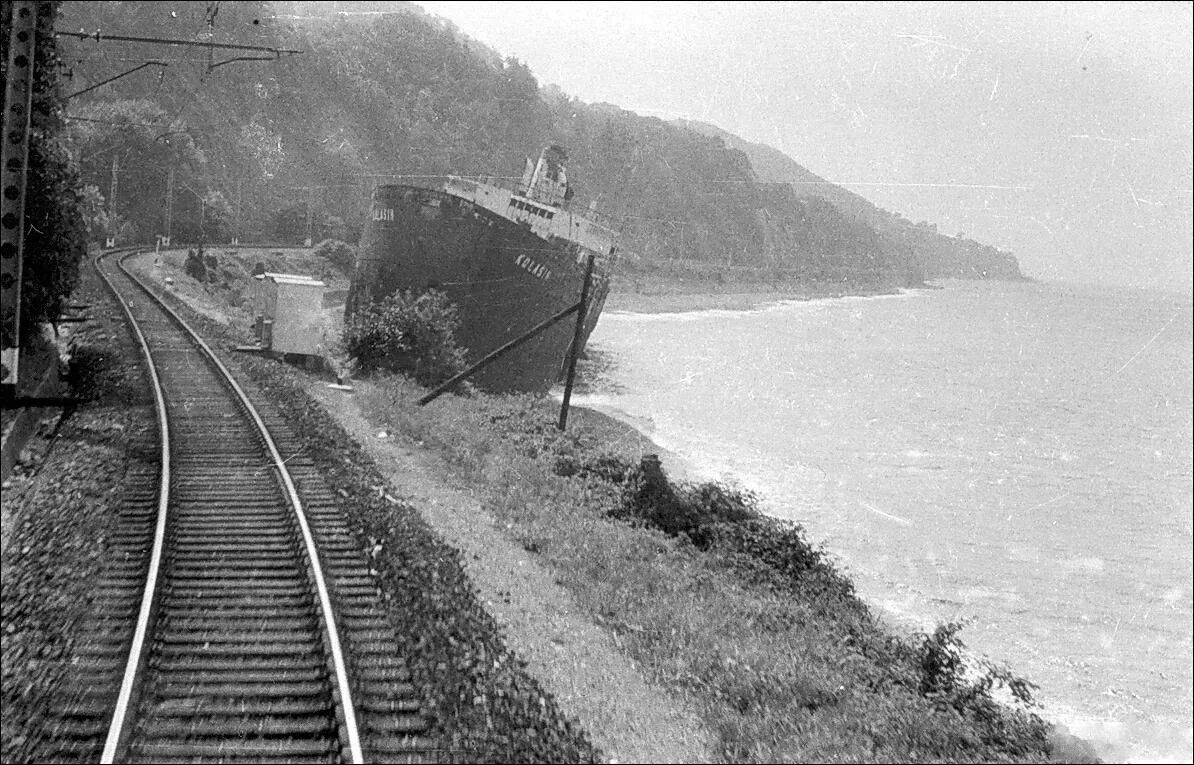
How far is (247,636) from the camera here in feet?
26.8

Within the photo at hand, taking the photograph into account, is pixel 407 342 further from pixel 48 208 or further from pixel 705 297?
pixel 705 297

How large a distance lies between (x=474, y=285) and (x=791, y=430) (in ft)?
47.4

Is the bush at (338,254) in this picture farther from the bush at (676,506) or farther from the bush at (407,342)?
the bush at (676,506)

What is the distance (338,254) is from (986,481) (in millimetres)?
56441

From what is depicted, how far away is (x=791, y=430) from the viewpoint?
121ft

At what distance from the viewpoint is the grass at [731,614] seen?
27.6ft

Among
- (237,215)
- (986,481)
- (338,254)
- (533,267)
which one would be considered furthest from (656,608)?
(237,215)

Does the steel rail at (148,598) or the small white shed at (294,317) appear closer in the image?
the steel rail at (148,598)

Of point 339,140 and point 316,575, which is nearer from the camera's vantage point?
point 316,575

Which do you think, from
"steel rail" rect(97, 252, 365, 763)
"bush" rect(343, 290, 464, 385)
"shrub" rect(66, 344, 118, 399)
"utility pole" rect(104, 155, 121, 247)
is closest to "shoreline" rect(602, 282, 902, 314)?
"utility pole" rect(104, 155, 121, 247)

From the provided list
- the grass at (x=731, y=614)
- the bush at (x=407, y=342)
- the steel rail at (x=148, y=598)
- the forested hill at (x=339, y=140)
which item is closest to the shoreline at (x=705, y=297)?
the forested hill at (x=339, y=140)

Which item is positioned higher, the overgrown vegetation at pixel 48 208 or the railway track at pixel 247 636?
the overgrown vegetation at pixel 48 208

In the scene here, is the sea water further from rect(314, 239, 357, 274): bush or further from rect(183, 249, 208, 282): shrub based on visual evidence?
rect(314, 239, 357, 274): bush

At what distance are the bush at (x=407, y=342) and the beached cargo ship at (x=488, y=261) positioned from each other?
4.03 metres
